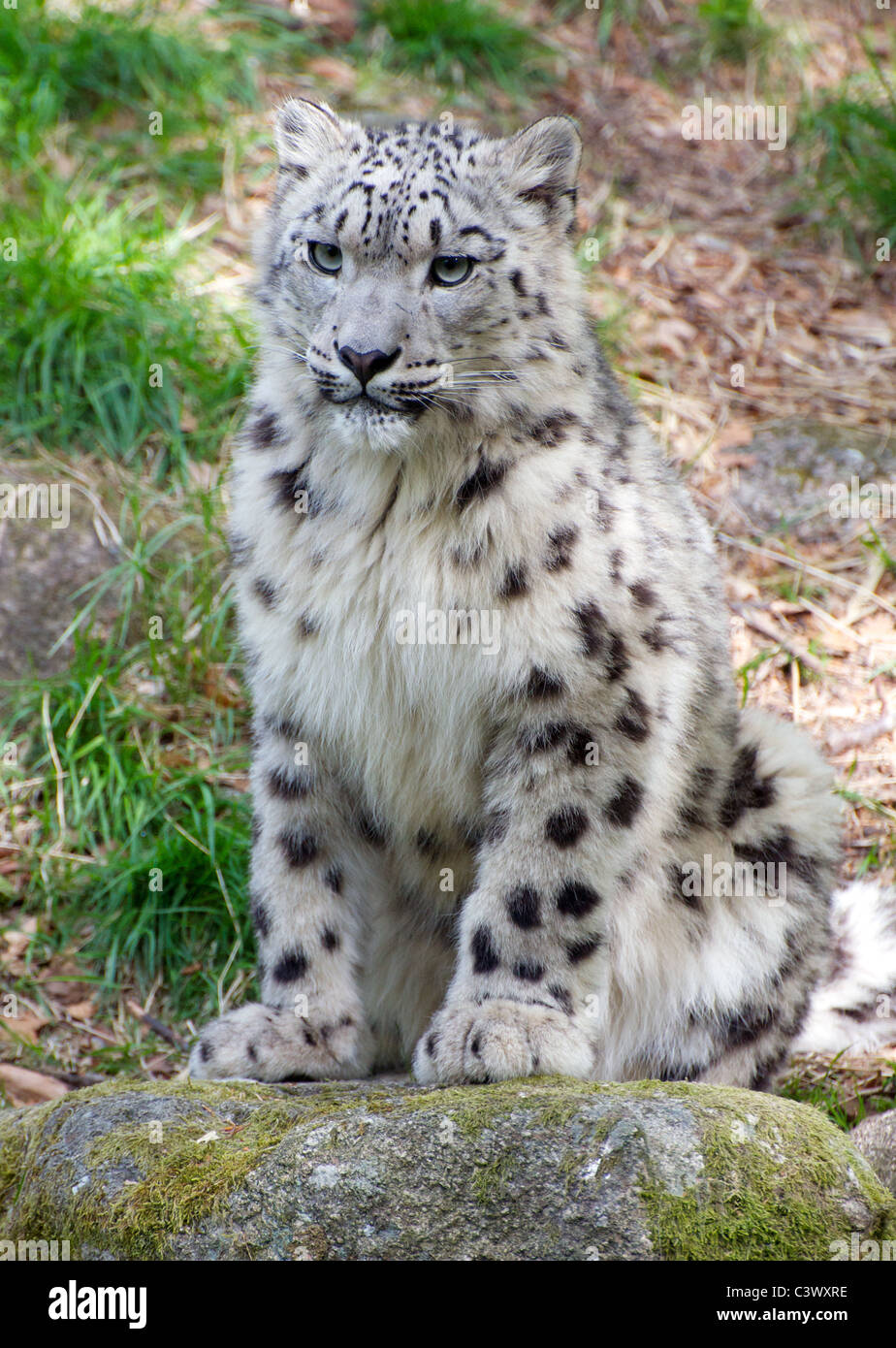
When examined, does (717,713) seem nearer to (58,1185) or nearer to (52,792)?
(58,1185)

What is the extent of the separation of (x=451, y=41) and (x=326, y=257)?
701cm

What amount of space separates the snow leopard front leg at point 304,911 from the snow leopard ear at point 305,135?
5.75ft

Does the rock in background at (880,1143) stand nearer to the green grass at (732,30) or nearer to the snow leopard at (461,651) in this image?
the snow leopard at (461,651)

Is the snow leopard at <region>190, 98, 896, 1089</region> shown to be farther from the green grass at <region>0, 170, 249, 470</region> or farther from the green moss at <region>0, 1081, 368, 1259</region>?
the green grass at <region>0, 170, 249, 470</region>

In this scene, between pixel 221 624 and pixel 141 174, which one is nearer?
pixel 221 624

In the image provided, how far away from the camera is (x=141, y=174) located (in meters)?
9.01

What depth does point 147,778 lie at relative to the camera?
646 cm

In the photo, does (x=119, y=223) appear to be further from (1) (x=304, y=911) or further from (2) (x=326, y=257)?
(1) (x=304, y=911)

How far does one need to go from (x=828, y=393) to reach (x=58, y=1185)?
657 centimetres

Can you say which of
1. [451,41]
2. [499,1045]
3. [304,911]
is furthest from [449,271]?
[451,41]
